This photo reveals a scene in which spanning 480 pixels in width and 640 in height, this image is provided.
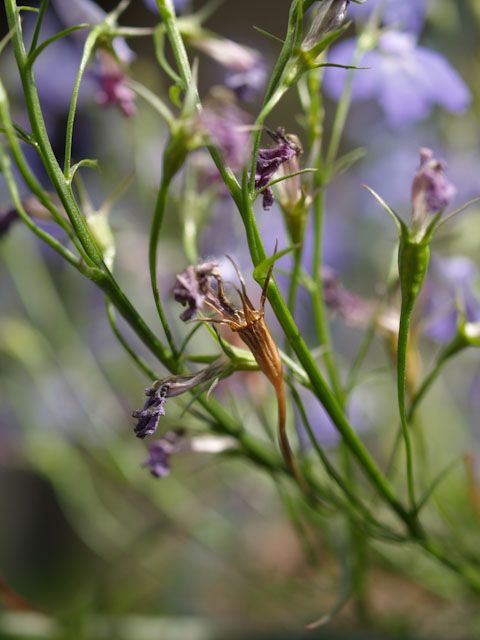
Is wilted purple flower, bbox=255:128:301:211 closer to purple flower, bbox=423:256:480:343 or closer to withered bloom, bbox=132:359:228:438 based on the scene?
withered bloom, bbox=132:359:228:438

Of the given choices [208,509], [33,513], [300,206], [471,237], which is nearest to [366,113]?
[471,237]

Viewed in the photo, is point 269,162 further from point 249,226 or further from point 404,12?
point 404,12

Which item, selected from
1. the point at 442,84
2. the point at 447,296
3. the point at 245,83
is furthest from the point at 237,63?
the point at 447,296

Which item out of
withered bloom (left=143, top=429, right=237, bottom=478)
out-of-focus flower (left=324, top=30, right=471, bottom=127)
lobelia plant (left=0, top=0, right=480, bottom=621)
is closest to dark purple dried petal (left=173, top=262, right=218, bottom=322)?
lobelia plant (left=0, top=0, right=480, bottom=621)

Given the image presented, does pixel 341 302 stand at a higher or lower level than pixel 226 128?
lower

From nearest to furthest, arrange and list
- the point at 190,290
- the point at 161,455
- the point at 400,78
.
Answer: the point at 190,290, the point at 161,455, the point at 400,78

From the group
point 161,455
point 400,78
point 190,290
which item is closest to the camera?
point 190,290
